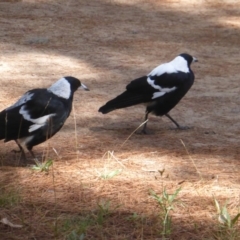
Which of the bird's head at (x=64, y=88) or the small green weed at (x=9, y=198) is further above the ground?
the bird's head at (x=64, y=88)

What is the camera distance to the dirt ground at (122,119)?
13.5 feet

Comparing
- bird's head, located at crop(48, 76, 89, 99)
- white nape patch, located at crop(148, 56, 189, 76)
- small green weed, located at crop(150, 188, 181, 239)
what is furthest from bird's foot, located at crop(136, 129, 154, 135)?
small green weed, located at crop(150, 188, 181, 239)

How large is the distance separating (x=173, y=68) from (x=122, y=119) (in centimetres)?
72

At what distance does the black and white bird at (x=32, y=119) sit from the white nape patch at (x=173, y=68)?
60.6 inches

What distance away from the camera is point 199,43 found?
402 inches

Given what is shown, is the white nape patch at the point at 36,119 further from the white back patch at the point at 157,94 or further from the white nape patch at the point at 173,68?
the white nape patch at the point at 173,68

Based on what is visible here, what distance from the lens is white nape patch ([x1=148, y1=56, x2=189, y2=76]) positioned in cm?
666

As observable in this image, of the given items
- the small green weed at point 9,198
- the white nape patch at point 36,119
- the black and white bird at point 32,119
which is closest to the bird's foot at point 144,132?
the black and white bird at point 32,119

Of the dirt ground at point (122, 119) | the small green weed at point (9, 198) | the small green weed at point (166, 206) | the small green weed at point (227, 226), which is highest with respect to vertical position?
the small green weed at point (227, 226)

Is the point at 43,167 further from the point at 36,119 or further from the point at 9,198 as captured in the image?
the point at 9,198

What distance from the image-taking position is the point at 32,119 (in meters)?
5.16

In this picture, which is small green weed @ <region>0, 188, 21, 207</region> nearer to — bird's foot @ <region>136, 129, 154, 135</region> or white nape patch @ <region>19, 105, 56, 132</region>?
white nape patch @ <region>19, 105, 56, 132</region>

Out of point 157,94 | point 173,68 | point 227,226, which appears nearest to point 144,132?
point 157,94

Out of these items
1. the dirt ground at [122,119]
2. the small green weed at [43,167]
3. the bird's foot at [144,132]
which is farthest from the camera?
the bird's foot at [144,132]
